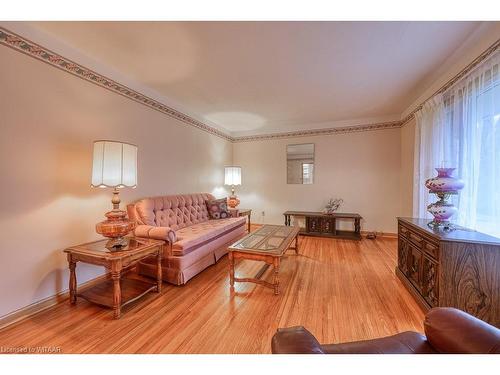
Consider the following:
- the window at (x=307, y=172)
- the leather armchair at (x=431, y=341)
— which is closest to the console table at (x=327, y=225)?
the window at (x=307, y=172)

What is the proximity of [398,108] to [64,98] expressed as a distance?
484 centimetres

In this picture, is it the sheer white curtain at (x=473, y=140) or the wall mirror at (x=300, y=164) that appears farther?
the wall mirror at (x=300, y=164)

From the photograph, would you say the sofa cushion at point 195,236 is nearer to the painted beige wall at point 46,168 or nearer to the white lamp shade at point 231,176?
the painted beige wall at point 46,168

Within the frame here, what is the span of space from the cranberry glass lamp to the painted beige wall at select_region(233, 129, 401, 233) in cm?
247

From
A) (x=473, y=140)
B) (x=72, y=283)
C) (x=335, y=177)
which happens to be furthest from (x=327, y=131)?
(x=72, y=283)

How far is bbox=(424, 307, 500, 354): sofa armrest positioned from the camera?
76 centimetres

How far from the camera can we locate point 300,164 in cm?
484

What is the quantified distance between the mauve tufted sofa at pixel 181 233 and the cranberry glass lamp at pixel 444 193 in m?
2.42

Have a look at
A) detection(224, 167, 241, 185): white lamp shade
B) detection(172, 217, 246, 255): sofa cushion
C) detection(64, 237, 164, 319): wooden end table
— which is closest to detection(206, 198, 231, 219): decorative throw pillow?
detection(172, 217, 246, 255): sofa cushion

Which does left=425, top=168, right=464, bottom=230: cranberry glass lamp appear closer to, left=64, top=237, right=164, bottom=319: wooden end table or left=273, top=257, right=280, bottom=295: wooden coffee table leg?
left=273, top=257, right=280, bottom=295: wooden coffee table leg

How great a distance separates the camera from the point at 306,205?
4.80 m

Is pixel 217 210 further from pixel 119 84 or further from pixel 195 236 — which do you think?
pixel 119 84

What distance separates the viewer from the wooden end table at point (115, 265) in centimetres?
169
